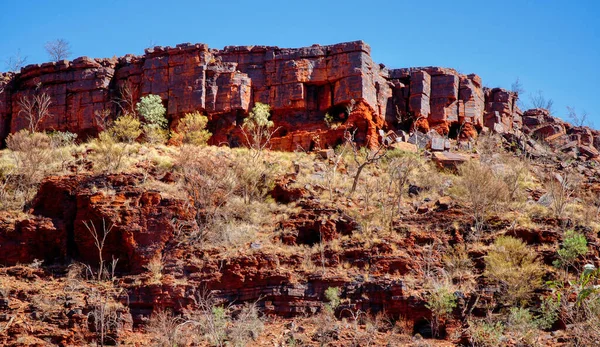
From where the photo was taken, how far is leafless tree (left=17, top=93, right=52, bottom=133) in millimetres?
39906

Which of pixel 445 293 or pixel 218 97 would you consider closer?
pixel 445 293

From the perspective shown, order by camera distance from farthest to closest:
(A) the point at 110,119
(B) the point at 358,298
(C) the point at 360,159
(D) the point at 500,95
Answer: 1. (D) the point at 500,95
2. (A) the point at 110,119
3. (C) the point at 360,159
4. (B) the point at 358,298

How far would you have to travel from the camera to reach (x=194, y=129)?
1465 inches

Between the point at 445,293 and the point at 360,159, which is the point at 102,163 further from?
the point at 445,293

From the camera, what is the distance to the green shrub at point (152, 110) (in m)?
38.7

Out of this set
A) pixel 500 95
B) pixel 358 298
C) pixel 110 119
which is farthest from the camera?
pixel 500 95

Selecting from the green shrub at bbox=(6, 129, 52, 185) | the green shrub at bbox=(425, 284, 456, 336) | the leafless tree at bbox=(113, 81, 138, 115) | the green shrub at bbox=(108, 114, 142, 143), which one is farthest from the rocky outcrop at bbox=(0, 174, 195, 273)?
the leafless tree at bbox=(113, 81, 138, 115)

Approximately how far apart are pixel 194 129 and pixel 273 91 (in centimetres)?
488

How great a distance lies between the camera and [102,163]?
31.2 meters

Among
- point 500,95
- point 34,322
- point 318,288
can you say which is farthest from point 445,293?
point 500,95

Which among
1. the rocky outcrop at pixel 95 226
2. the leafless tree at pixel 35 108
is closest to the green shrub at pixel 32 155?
the rocky outcrop at pixel 95 226

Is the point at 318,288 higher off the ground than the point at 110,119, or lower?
lower

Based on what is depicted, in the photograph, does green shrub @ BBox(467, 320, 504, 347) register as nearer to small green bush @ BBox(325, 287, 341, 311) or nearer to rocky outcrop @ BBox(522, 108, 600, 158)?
small green bush @ BBox(325, 287, 341, 311)

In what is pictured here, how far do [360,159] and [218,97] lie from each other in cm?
826
